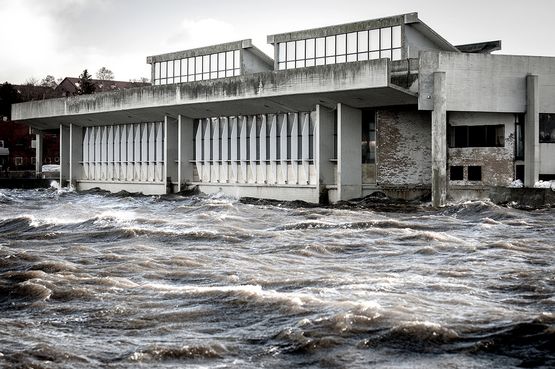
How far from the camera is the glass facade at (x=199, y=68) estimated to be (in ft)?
167

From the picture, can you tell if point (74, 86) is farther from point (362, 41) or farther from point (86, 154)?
point (362, 41)

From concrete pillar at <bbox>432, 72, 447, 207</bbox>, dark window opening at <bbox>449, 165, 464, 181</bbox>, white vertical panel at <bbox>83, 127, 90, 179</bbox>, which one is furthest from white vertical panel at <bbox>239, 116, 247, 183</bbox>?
white vertical panel at <bbox>83, 127, 90, 179</bbox>

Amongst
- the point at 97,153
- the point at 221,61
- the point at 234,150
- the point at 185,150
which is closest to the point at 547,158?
the point at 234,150

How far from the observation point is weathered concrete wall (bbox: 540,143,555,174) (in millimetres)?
37156

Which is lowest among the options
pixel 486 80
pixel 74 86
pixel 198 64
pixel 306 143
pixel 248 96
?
pixel 306 143

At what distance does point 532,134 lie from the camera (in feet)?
120

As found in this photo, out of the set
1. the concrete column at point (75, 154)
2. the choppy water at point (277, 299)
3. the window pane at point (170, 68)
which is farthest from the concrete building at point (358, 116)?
the choppy water at point (277, 299)

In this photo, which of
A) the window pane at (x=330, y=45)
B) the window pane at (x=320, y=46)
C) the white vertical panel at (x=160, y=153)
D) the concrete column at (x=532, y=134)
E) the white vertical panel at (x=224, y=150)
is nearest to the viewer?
the concrete column at (x=532, y=134)

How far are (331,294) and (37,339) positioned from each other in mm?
4478

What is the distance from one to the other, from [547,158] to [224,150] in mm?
18962

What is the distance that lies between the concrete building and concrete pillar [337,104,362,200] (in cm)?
6

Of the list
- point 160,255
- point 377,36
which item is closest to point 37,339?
point 160,255

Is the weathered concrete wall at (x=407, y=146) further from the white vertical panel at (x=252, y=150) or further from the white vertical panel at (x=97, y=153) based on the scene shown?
the white vertical panel at (x=97, y=153)

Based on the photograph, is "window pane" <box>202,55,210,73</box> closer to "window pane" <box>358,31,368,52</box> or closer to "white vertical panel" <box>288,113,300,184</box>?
"white vertical panel" <box>288,113,300,184</box>
